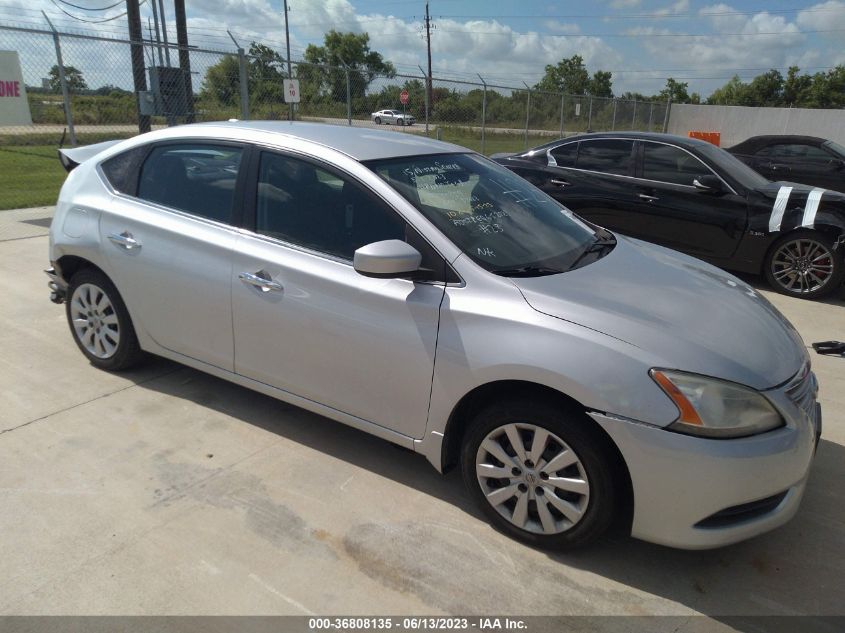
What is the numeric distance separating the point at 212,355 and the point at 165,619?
155 centimetres

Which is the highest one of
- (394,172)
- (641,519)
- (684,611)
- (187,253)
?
(394,172)

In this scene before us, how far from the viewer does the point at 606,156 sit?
746cm

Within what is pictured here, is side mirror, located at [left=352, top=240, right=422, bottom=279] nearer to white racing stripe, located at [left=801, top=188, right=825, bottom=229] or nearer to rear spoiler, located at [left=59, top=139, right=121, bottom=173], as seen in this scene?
rear spoiler, located at [left=59, top=139, right=121, bottom=173]

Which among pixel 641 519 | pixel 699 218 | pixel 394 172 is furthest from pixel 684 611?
pixel 699 218

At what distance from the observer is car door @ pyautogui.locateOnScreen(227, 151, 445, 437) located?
2.83 metres

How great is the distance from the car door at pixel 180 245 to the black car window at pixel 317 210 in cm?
21

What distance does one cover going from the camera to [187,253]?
3.46 m

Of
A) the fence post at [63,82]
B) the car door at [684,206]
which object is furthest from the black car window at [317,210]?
the fence post at [63,82]

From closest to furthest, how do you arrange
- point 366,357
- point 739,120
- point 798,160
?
1. point 366,357
2. point 798,160
3. point 739,120

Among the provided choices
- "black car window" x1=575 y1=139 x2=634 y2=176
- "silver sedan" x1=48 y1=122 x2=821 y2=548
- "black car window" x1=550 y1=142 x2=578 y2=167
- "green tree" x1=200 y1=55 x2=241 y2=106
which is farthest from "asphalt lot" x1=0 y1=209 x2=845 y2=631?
"green tree" x1=200 y1=55 x2=241 y2=106

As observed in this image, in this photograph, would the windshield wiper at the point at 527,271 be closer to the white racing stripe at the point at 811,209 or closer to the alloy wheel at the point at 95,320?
the alloy wheel at the point at 95,320

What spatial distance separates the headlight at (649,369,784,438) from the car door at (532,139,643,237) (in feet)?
16.7

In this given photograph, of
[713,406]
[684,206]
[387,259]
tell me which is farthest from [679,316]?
[684,206]

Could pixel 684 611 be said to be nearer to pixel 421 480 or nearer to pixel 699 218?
pixel 421 480
